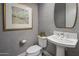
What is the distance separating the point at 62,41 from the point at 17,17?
0.82 meters

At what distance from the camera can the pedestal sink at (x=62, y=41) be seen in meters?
1.36

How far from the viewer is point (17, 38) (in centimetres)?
152

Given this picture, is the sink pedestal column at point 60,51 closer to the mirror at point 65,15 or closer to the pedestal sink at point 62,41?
the pedestal sink at point 62,41

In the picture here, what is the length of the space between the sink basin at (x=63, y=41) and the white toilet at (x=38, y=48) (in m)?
0.12

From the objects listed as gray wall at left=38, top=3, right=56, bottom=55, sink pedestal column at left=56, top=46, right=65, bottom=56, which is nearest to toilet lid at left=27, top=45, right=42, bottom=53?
gray wall at left=38, top=3, right=56, bottom=55

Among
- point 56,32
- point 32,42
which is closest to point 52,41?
point 56,32

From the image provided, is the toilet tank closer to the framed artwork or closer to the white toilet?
the white toilet

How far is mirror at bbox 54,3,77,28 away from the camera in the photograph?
1.46 meters

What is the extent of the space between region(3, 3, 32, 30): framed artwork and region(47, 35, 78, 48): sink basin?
1.43 feet

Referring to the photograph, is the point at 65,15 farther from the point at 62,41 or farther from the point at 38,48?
the point at 38,48

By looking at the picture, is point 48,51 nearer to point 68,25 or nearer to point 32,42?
point 32,42

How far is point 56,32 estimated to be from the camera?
149 cm

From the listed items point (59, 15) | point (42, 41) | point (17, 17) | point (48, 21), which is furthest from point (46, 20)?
point (17, 17)

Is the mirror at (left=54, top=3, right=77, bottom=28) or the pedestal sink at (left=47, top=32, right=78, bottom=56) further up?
the mirror at (left=54, top=3, right=77, bottom=28)
